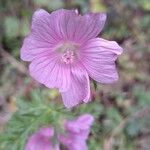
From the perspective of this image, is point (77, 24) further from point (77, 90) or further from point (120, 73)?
point (120, 73)

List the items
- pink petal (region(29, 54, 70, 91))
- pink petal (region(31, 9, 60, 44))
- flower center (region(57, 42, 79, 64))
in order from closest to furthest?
1. pink petal (region(31, 9, 60, 44))
2. pink petal (region(29, 54, 70, 91))
3. flower center (region(57, 42, 79, 64))

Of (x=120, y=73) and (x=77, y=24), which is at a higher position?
(x=77, y=24)

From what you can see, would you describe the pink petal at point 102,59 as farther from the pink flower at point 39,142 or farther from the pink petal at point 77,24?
the pink flower at point 39,142

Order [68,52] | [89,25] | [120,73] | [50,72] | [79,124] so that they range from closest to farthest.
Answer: [89,25] < [50,72] < [68,52] < [79,124] < [120,73]

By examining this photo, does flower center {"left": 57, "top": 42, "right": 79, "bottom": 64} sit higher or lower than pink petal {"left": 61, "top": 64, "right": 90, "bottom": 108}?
higher

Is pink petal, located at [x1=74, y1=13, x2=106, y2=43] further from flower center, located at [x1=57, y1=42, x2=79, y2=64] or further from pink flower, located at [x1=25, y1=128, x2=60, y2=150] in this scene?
pink flower, located at [x1=25, y1=128, x2=60, y2=150]

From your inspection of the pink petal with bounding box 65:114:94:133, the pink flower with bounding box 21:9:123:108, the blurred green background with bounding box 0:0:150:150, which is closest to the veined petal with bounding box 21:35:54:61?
the pink flower with bounding box 21:9:123:108

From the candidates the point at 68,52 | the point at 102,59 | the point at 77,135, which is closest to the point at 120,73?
the point at 77,135
